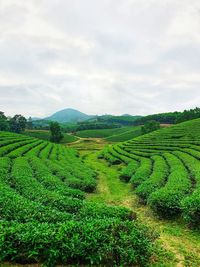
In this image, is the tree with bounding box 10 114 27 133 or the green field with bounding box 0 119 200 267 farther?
the tree with bounding box 10 114 27 133

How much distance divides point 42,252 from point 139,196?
1398 cm

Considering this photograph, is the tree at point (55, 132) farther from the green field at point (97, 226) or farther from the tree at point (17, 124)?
the green field at point (97, 226)

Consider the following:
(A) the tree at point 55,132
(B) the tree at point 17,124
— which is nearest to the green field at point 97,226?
(A) the tree at point 55,132

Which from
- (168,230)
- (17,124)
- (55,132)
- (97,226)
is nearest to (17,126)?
(17,124)

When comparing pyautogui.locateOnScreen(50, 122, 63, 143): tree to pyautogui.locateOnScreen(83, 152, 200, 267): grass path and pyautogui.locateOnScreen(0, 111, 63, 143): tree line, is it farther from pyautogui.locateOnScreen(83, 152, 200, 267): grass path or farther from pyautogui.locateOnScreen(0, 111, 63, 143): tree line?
pyautogui.locateOnScreen(83, 152, 200, 267): grass path

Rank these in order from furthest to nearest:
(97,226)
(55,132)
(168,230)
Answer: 1. (55,132)
2. (168,230)
3. (97,226)

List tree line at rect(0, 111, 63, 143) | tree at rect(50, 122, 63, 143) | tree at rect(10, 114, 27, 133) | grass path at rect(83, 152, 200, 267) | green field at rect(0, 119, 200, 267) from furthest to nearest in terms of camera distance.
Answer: tree at rect(10, 114, 27, 133) → tree line at rect(0, 111, 63, 143) → tree at rect(50, 122, 63, 143) → grass path at rect(83, 152, 200, 267) → green field at rect(0, 119, 200, 267)

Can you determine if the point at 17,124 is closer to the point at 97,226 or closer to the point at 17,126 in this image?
the point at 17,126

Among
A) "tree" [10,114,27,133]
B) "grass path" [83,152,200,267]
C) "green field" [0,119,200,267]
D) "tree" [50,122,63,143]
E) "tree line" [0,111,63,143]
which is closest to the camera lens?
"green field" [0,119,200,267]

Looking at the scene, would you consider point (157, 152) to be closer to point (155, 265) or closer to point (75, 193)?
point (75, 193)

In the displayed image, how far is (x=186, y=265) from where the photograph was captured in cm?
1116

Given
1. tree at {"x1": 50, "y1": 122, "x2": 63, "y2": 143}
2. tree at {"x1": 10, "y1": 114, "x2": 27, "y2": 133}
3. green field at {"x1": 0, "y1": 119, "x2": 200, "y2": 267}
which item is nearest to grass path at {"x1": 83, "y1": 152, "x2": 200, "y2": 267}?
green field at {"x1": 0, "y1": 119, "x2": 200, "y2": 267}

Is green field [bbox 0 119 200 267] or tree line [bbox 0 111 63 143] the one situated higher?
tree line [bbox 0 111 63 143]

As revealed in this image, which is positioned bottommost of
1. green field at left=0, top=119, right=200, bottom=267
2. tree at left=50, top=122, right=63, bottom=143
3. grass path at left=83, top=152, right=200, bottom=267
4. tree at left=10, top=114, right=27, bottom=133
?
grass path at left=83, top=152, right=200, bottom=267
